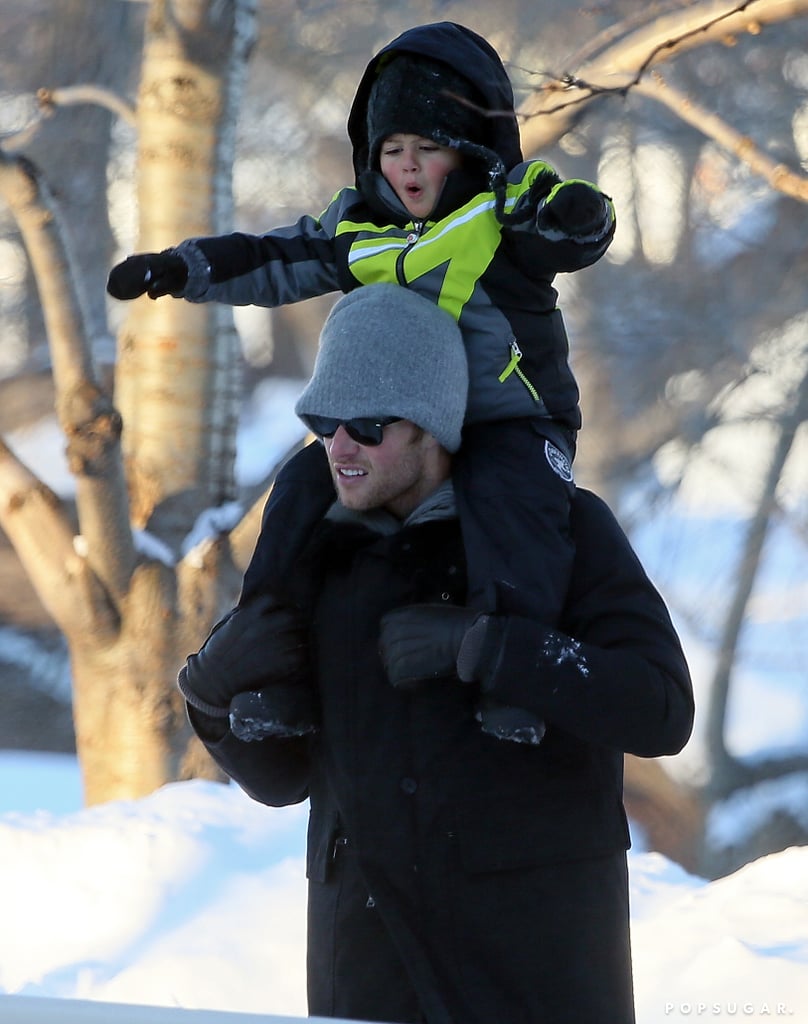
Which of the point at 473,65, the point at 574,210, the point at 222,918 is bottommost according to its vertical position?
the point at 222,918

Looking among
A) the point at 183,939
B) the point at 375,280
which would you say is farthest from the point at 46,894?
the point at 375,280

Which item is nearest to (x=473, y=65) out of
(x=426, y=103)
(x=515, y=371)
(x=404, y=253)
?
(x=426, y=103)

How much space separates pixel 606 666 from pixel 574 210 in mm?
546

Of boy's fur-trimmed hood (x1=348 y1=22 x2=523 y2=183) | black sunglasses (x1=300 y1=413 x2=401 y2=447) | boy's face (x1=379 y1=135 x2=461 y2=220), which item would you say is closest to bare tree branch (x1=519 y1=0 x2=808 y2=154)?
boy's fur-trimmed hood (x1=348 y1=22 x2=523 y2=183)

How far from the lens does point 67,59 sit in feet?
26.7

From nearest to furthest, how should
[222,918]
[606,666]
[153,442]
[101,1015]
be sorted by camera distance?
[101,1015] < [606,666] < [222,918] < [153,442]

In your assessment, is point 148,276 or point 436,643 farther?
point 148,276

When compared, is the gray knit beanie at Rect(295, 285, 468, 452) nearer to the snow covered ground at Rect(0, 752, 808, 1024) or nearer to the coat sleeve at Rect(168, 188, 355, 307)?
the coat sleeve at Rect(168, 188, 355, 307)

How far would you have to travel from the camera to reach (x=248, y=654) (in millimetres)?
1577

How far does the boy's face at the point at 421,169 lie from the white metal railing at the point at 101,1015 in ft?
3.54

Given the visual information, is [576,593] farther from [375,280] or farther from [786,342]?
[786,342]

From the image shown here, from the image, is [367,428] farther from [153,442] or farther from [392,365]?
[153,442]

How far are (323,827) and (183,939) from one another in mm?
1455

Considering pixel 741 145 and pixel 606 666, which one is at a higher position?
pixel 741 145
